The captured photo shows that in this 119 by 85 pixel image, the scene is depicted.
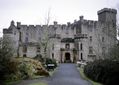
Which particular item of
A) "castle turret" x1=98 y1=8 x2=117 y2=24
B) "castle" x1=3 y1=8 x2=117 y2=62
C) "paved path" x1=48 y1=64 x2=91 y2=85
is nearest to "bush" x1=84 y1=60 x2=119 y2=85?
"paved path" x1=48 y1=64 x2=91 y2=85

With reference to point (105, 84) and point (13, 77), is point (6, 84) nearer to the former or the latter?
point (13, 77)

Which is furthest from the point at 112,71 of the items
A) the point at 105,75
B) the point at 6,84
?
the point at 6,84

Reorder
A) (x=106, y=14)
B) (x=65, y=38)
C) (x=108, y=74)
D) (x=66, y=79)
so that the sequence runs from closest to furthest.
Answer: (x=108, y=74)
(x=66, y=79)
(x=65, y=38)
(x=106, y=14)

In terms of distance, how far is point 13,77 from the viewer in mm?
28797

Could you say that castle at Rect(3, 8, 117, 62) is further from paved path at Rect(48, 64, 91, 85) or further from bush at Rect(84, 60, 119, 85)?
bush at Rect(84, 60, 119, 85)

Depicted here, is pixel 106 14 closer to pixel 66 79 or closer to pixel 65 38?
pixel 65 38

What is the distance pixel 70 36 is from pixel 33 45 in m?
12.3

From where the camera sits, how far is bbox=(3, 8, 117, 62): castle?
85500 millimetres

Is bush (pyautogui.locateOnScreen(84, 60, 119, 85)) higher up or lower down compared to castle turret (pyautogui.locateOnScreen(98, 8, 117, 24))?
lower down

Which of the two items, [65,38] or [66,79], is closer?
[66,79]

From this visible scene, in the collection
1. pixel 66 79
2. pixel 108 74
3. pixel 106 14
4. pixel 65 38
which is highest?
pixel 106 14

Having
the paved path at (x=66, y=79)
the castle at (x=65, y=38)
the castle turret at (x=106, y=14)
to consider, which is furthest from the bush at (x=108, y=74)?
the castle turret at (x=106, y=14)

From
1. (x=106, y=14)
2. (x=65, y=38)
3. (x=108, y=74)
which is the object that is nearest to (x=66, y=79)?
(x=108, y=74)

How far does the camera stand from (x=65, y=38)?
88.4m
